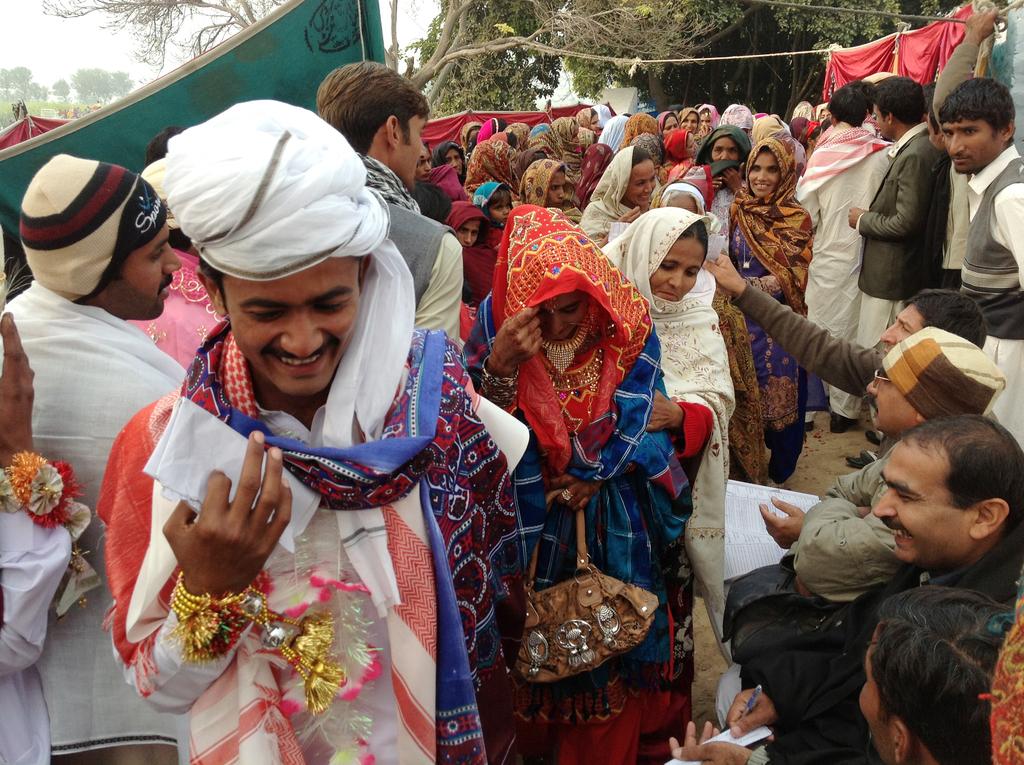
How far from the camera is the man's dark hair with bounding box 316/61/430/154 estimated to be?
266cm

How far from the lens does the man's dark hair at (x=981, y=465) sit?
1.80 metres

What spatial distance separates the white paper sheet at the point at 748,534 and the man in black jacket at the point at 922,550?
0.88m

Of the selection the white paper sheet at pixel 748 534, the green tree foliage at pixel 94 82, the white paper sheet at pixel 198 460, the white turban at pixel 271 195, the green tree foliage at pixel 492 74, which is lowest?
the green tree foliage at pixel 94 82

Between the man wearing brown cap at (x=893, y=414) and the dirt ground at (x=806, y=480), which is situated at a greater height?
the man wearing brown cap at (x=893, y=414)

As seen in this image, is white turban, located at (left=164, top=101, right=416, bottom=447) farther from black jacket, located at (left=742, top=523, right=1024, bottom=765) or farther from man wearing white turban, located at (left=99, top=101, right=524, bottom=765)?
black jacket, located at (left=742, top=523, right=1024, bottom=765)

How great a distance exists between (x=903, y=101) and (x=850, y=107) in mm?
674

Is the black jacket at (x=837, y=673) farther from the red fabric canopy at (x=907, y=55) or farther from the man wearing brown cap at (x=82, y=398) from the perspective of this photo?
the red fabric canopy at (x=907, y=55)

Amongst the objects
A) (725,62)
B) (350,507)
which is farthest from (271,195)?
(725,62)

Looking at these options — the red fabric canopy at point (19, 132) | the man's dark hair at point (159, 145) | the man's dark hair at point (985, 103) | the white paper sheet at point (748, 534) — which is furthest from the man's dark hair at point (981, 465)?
the red fabric canopy at point (19, 132)

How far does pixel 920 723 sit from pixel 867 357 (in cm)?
177

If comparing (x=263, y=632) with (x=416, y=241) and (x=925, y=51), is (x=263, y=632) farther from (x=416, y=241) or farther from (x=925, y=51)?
(x=925, y=51)

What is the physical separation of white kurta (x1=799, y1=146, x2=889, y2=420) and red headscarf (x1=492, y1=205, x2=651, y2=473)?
3.79 meters

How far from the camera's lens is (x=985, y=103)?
149 inches

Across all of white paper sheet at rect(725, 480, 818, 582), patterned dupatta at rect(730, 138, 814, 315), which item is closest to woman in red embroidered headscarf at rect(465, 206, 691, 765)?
white paper sheet at rect(725, 480, 818, 582)
